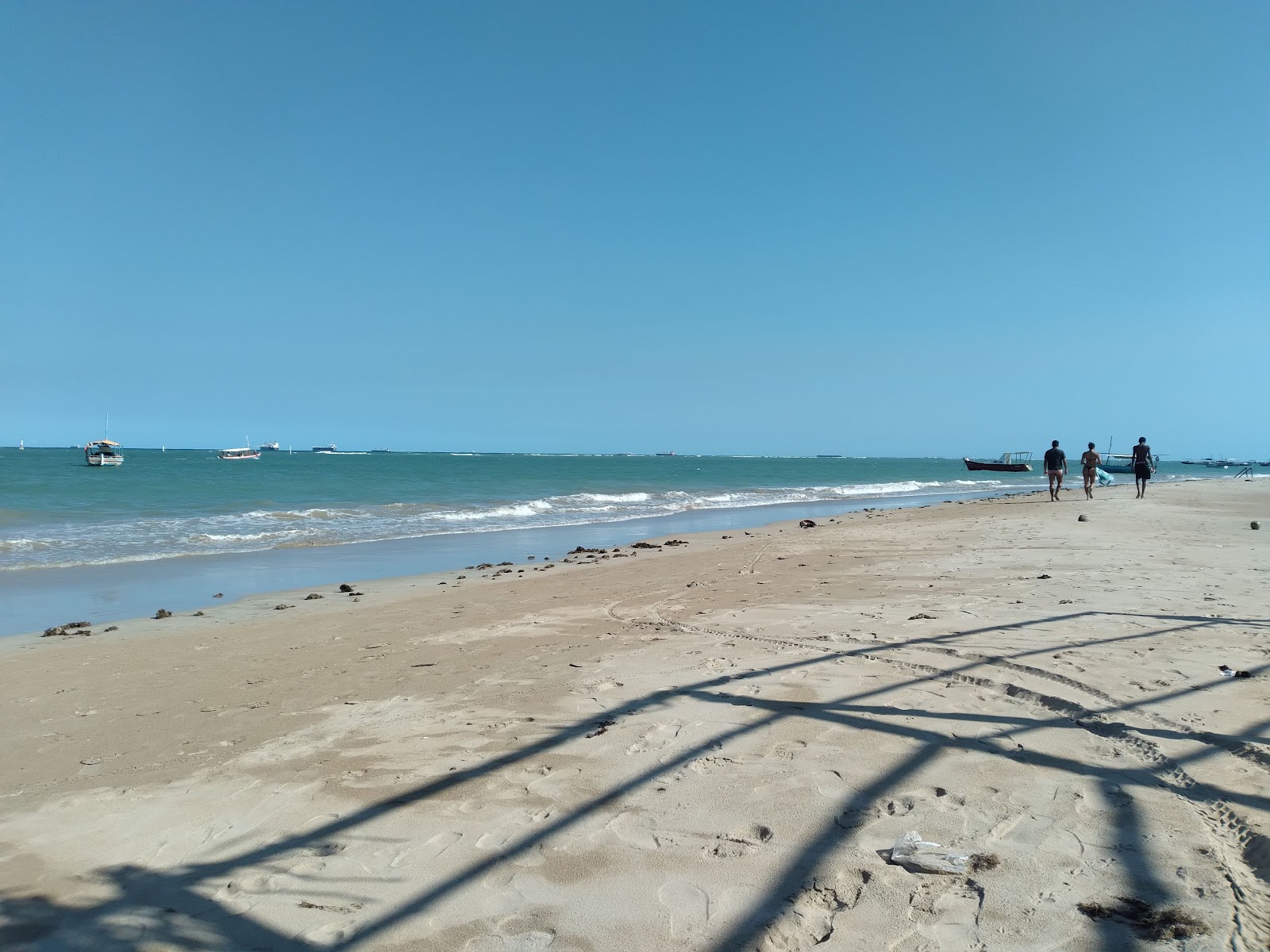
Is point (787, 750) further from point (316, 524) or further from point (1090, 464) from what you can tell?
point (1090, 464)

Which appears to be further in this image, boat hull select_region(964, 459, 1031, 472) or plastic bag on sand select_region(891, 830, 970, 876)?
boat hull select_region(964, 459, 1031, 472)

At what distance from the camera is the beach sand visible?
2566 mm

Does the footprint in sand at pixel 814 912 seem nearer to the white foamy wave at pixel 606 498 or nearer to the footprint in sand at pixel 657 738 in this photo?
the footprint in sand at pixel 657 738

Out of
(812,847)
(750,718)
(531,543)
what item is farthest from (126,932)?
(531,543)

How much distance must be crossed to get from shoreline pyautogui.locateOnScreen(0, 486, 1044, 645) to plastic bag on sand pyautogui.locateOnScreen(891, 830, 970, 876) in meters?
8.76

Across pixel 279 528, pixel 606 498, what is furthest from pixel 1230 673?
pixel 606 498

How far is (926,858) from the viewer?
2816mm

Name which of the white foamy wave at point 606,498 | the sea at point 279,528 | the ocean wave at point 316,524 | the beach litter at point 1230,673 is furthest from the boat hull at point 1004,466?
the beach litter at point 1230,673

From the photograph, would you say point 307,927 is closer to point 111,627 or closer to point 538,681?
point 538,681

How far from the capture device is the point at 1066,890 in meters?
2.61

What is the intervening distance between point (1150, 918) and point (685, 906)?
1.47 metres

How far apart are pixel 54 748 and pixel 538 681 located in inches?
114

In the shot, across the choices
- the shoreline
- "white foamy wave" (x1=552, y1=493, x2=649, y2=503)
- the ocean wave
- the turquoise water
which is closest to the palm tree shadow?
the shoreline

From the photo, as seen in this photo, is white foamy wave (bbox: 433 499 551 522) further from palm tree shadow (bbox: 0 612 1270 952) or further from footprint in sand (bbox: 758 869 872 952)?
footprint in sand (bbox: 758 869 872 952)
